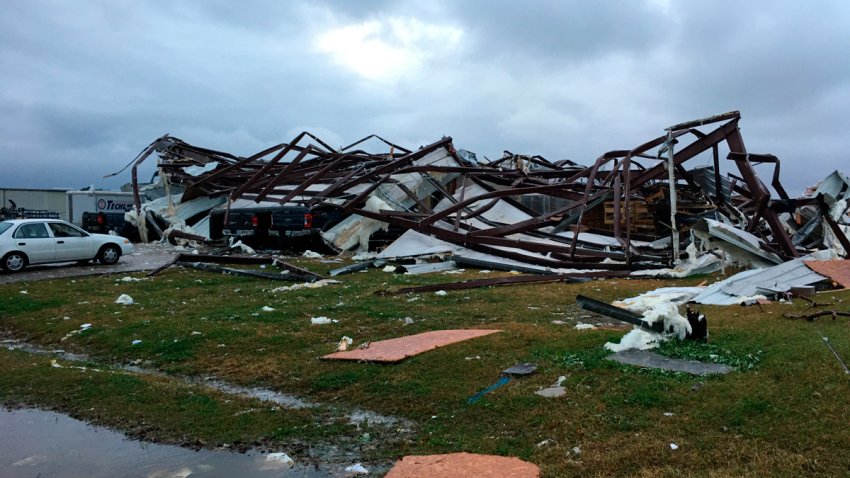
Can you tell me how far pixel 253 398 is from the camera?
5.17m

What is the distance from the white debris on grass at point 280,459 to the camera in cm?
389

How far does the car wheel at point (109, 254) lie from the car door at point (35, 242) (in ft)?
4.02

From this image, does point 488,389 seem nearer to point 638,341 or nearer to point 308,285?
→ point 638,341

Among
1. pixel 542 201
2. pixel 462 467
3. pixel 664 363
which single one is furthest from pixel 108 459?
pixel 542 201

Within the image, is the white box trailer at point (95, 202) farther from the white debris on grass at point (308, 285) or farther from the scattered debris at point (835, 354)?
the scattered debris at point (835, 354)

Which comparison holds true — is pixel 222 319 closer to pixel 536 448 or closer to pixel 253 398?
pixel 253 398

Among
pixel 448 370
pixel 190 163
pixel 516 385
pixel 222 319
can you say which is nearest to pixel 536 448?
pixel 516 385

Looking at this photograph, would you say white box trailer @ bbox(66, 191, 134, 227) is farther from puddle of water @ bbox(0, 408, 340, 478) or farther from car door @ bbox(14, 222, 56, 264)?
puddle of water @ bbox(0, 408, 340, 478)

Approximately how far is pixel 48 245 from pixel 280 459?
1379cm

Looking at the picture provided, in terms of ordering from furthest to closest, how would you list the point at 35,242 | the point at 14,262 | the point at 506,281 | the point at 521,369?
the point at 35,242 → the point at 14,262 → the point at 506,281 → the point at 521,369

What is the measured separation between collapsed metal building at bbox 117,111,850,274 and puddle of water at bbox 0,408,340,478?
1012 centimetres

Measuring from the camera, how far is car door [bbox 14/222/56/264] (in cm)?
1465

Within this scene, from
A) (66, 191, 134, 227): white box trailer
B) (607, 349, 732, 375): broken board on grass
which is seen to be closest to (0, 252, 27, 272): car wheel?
(607, 349, 732, 375): broken board on grass

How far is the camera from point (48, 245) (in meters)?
15.1
